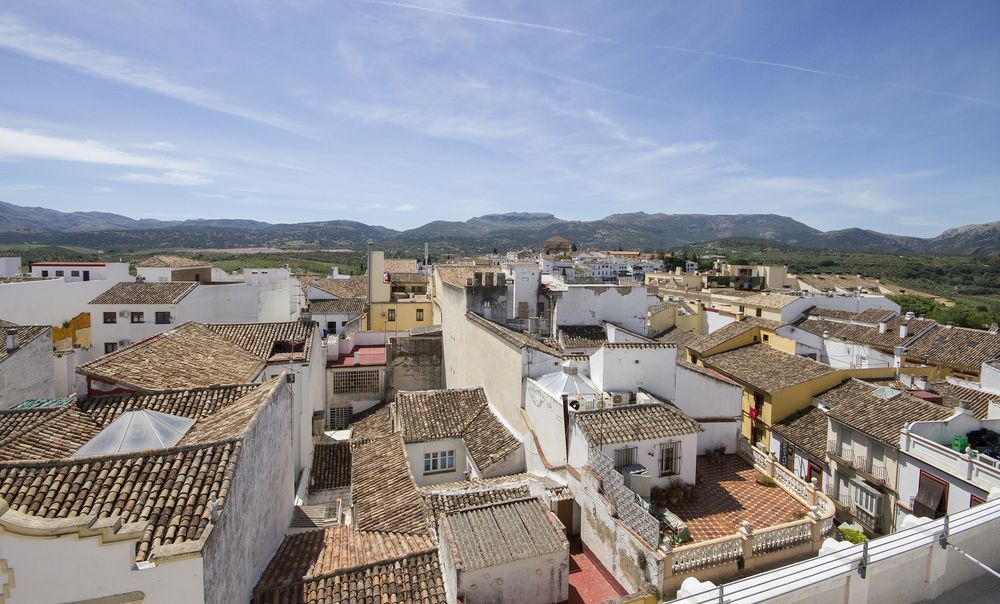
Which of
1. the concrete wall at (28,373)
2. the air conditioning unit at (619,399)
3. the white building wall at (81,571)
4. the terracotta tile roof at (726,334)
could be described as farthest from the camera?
the terracotta tile roof at (726,334)

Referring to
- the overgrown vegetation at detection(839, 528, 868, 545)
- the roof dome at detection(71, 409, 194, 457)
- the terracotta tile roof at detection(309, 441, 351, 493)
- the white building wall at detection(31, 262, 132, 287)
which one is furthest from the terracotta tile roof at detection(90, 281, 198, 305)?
the overgrown vegetation at detection(839, 528, 868, 545)

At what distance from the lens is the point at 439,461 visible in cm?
1755

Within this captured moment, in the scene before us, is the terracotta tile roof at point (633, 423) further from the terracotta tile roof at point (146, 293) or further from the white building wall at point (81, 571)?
the terracotta tile roof at point (146, 293)

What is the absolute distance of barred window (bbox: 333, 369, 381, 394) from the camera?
82.7 ft

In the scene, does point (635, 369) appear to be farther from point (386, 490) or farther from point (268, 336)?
→ point (268, 336)

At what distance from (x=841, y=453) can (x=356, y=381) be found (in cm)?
2150

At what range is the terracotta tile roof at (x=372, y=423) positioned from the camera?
2000 cm

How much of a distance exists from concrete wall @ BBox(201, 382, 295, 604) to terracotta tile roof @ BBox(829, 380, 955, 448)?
18.9 m

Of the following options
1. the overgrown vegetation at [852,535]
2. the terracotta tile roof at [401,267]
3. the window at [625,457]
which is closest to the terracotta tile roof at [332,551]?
the window at [625,457]

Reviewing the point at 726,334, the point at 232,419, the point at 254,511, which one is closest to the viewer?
the point at 254,511

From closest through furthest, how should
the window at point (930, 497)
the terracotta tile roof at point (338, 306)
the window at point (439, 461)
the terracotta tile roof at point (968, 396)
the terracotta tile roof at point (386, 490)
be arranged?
the terracotta tile roof at point (386, 490), the window at point (930, 497), the window at point (439, 461), the terracotta tile roof at point (968, 396), the terracotta tile roof at point (338, 306)

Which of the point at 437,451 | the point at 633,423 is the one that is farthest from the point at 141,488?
the point at 437,451

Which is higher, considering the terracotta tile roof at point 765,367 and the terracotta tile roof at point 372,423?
the terracotta tile roof at point 765,367

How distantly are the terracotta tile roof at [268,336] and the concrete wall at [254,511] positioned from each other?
6.43 m
